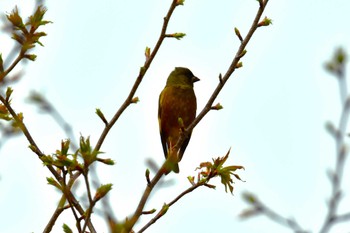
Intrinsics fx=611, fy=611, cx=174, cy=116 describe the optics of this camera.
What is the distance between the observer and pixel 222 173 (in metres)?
4.23

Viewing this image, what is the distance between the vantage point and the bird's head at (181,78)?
8789 millimetres

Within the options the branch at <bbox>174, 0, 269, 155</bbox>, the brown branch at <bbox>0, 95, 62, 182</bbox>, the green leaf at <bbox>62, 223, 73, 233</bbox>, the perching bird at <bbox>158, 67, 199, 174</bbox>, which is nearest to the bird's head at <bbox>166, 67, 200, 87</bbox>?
the perching bird at <bbox>158, 67, 199, 174</bbox>

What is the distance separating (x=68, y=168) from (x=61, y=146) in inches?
9.6

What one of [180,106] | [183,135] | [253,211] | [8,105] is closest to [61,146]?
[8,105]

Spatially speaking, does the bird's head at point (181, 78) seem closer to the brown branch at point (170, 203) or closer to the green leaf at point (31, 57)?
the brown branch at point (170, 203)

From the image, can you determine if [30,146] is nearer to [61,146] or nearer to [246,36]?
[61,146]

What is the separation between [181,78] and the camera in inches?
352

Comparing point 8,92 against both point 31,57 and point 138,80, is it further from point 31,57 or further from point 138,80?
point 138,80

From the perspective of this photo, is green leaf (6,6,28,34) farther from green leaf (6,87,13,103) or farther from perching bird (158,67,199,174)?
perching bird (158,67,199,174)

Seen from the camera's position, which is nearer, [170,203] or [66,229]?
[66,229]

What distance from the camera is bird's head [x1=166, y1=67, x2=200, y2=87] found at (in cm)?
879

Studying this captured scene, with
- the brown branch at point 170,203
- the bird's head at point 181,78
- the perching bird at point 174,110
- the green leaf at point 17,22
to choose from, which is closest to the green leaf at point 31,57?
the green leaf at point 17,22

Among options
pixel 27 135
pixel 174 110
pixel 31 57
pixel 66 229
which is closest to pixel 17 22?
pixel 31 57

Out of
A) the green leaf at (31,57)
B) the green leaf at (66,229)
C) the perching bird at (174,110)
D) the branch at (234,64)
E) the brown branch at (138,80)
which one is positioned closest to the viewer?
the green leaf at (66,229)
